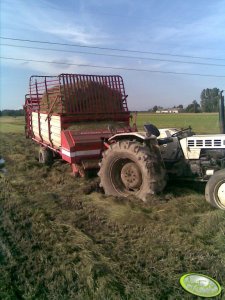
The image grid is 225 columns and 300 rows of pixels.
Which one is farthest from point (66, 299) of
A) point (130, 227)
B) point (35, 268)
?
point (130, 227)

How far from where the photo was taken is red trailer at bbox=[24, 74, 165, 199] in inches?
250

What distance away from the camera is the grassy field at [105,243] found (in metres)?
3.30

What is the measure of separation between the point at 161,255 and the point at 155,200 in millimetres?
2031

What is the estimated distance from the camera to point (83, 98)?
8.89 meters

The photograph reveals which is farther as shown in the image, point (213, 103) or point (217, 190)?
point (213, 103)

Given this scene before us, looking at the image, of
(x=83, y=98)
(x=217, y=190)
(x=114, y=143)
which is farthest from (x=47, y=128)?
(x=217, y=190)

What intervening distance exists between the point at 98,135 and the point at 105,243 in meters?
3.99

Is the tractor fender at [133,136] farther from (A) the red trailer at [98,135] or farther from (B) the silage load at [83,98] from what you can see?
(B) the silage load at [83,98]

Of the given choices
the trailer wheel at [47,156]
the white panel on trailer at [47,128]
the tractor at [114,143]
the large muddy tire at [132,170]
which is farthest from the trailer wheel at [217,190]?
the trailer wheel at [47,156]

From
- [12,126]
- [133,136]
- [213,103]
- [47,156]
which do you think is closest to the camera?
[133,136]

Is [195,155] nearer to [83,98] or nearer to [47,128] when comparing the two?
[83,98]

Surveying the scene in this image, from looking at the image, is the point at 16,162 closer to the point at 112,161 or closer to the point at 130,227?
→ the point at 112,161

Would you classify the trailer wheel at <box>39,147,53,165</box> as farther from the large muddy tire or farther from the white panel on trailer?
the large muddy tire

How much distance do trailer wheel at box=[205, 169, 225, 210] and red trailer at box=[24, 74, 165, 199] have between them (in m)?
0.84
